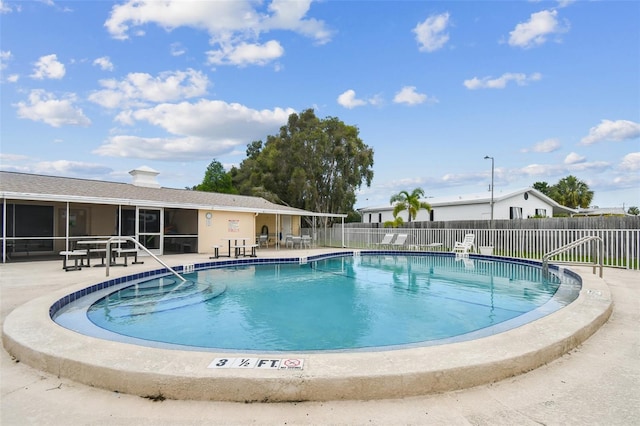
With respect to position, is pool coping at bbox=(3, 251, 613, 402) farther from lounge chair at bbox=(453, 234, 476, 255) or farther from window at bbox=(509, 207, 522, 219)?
window at bbox=(509, 207, 522, 219)

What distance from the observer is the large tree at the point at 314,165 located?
92.8ft

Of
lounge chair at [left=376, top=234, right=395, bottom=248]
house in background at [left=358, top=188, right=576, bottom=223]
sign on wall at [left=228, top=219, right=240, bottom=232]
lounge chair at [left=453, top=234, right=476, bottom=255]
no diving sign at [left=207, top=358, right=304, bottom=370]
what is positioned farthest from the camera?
house in background at [left=358, top=188, right=576, bottom=223]

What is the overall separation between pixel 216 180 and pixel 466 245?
3253 centimetres

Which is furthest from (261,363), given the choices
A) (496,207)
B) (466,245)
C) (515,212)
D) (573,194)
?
(573,194)

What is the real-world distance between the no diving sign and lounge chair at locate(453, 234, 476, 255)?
48.0 feet

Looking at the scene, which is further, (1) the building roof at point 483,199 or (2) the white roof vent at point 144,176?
(1) the building roof at point 483,199

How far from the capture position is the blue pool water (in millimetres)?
4965

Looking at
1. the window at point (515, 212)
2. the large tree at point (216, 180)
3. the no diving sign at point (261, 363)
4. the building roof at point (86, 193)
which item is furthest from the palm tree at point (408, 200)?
the no diving sign at point (261, 363)

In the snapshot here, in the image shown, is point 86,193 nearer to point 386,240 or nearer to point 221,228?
point 221,228

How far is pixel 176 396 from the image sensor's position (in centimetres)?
259

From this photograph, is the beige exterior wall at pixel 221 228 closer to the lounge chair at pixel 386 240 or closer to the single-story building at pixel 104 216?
the single-story building at pixel 104 216

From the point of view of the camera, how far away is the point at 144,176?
61.2ft

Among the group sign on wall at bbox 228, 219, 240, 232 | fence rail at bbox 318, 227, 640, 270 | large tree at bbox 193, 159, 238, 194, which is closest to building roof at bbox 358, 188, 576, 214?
fence rail at bbox 318, 227, 640, 270

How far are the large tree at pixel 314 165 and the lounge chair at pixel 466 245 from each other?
44.1 ft
